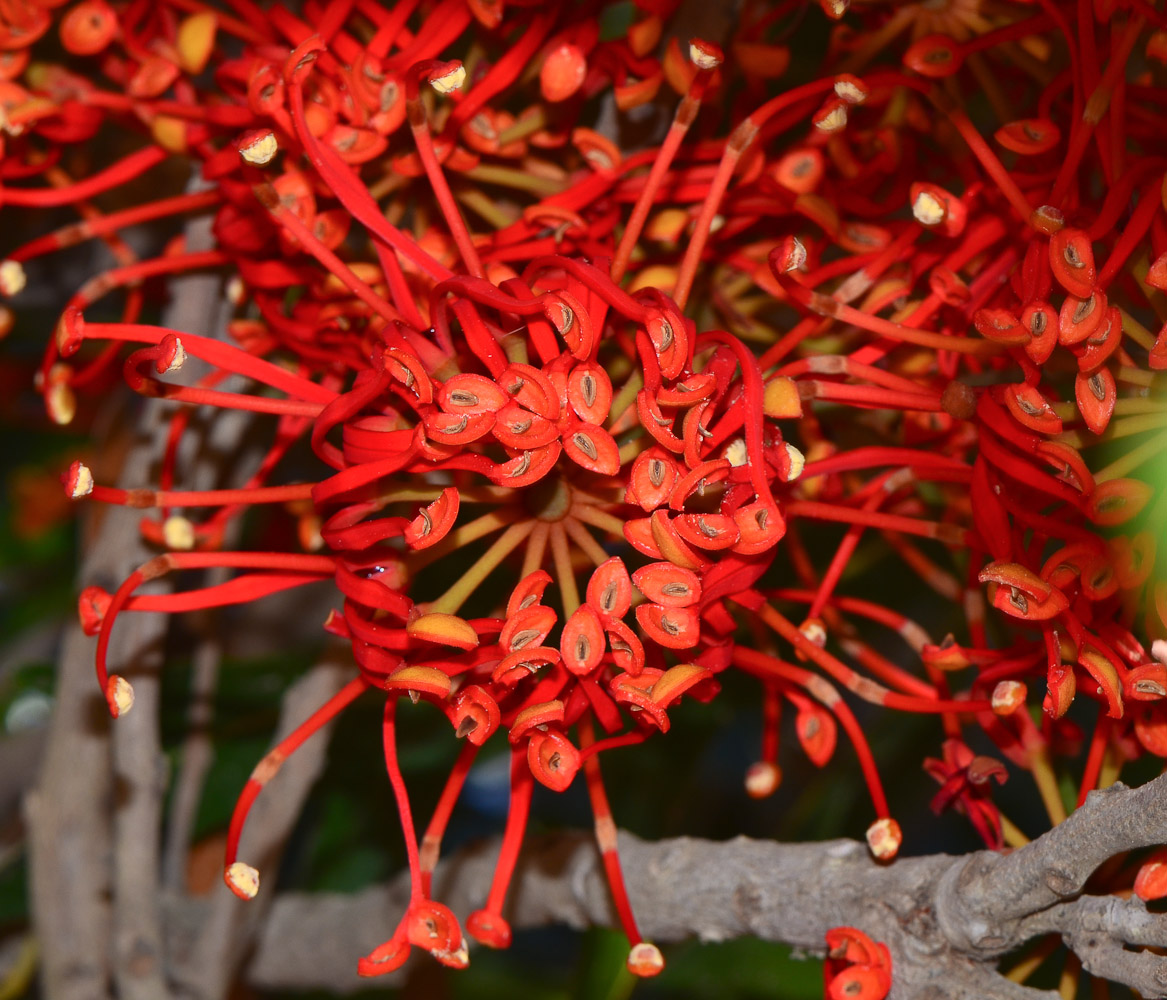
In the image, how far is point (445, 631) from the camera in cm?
39

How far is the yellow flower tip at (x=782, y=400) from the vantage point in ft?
1.32

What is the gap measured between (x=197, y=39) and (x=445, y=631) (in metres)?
0.29

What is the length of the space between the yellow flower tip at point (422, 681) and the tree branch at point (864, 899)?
187mm

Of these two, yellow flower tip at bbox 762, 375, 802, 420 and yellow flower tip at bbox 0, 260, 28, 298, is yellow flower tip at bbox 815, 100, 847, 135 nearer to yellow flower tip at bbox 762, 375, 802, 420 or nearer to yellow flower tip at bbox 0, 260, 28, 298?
yellow flower tip at bbox 762, 375, 802, 420

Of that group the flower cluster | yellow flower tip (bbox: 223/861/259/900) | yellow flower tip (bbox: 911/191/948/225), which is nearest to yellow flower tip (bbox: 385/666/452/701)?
the flower cluster

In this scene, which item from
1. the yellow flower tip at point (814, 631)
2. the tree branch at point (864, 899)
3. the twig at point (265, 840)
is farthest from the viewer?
the twig at point (265, 840)

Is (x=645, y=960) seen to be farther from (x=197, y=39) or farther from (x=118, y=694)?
(x=197, y=39)

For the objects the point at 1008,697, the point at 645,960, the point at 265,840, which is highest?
the point at 1008,697

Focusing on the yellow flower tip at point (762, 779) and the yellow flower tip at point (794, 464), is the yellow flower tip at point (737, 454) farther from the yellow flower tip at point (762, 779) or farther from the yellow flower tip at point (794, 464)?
the yellow flower tip at point (762, 779)

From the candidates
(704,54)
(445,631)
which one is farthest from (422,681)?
(704,54)

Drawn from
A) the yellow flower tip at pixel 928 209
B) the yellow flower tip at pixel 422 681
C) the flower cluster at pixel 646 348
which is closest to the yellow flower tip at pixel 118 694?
the flower cluster at pixel 646 348

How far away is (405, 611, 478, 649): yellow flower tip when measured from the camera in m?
0.39

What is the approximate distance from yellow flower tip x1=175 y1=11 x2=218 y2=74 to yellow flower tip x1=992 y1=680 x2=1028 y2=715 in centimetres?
40

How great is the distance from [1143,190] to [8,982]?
82cm
